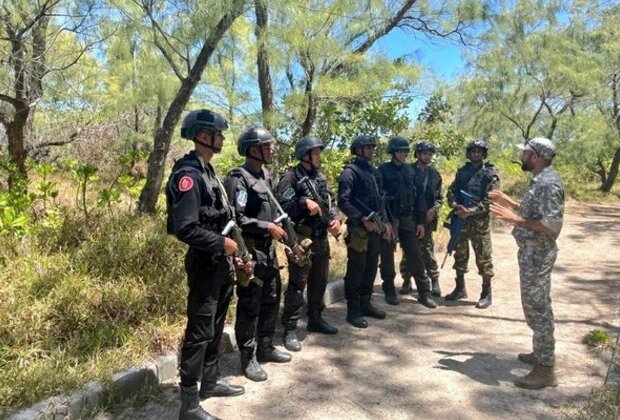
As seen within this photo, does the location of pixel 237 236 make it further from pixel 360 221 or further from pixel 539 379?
pixel 539 379

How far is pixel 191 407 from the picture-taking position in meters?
2.83

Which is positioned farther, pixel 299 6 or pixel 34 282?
pixel 299 6

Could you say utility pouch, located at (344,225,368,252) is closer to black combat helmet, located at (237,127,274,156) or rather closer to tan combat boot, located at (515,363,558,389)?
black combat helmet, located at (237,127,274,156)

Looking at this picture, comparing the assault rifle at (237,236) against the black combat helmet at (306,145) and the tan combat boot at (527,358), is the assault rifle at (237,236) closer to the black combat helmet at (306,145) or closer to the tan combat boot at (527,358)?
the black combat helmet at (306,145)

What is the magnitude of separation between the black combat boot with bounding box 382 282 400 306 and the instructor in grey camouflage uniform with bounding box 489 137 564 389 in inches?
76.0

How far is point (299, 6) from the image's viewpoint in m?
5.46

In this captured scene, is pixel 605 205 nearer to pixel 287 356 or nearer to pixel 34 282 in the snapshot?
pixel 287 356

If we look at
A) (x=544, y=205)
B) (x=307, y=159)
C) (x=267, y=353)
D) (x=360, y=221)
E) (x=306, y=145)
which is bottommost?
(x=267, y=353)

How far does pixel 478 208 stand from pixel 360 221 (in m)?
1.49

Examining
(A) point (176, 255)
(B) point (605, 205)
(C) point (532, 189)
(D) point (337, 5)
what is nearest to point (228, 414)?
→ (A) point (176, 255)

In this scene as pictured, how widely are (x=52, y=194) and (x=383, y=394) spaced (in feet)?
13.3

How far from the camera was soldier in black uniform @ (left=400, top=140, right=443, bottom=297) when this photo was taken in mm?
5387

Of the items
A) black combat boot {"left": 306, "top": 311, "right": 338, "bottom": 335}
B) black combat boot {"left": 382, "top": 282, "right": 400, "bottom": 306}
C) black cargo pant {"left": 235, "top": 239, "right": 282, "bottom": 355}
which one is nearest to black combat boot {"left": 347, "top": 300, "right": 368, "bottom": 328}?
black combat boot {"left": 306, "top": 311, "right": 338, "bottom": 335}

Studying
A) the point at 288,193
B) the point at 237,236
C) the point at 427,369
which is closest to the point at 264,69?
the point at 288,193
